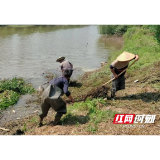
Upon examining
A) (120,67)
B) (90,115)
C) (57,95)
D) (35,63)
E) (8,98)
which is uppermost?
(120,67)

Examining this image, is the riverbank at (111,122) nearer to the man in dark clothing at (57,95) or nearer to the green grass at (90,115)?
the green grass at (90,115)

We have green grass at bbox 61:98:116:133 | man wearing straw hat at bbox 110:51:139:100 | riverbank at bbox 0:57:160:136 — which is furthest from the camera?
man wearing straw hat at bbox 110:51:139:100

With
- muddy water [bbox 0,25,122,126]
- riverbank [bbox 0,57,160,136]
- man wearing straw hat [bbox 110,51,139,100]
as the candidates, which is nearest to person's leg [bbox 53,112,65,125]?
riverbank [bbox 0,57,160,136]

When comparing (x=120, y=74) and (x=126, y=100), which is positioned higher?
(x=120, y=74)

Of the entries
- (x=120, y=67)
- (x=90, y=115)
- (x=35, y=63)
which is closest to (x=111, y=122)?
(x=90, y=115)

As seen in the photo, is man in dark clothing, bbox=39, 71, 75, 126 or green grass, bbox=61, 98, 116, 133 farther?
green grass, bbox=61, 98, 116, 133

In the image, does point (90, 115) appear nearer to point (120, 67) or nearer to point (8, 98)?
point (120, 67)

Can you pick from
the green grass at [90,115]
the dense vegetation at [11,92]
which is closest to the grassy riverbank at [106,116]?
the green grass at [90,115]

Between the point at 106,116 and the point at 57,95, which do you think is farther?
the point at 106,116

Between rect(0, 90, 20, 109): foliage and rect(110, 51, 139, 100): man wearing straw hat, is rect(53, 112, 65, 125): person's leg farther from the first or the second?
rect(0, 90, 20, 109): foliage
